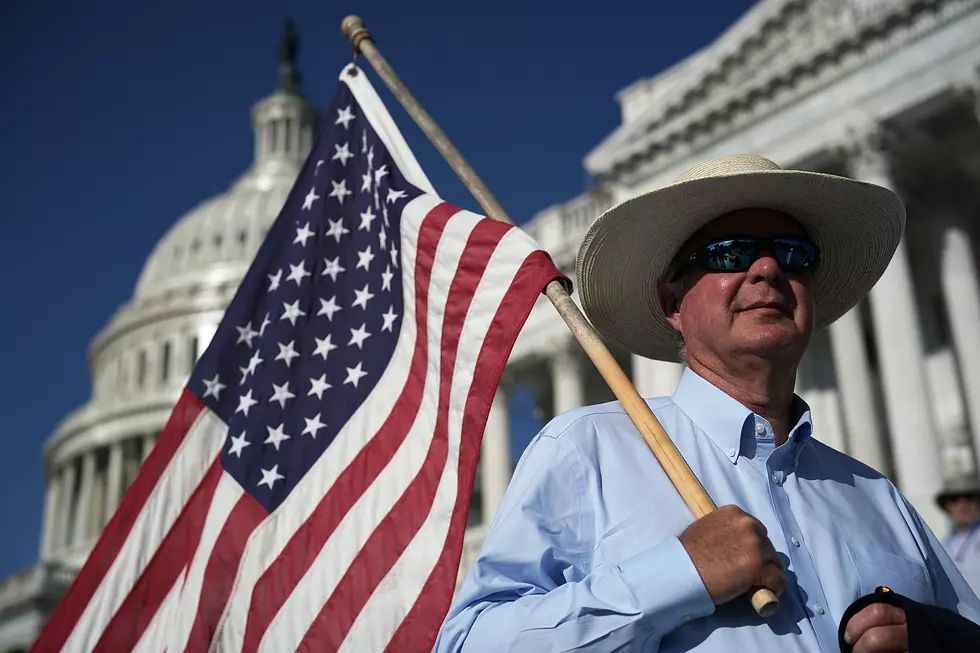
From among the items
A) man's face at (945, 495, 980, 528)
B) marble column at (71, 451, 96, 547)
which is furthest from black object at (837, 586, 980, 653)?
marble column at (71, 451, 96, 547)

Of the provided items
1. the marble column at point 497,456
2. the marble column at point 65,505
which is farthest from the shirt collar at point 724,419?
the marble column at point 65,505

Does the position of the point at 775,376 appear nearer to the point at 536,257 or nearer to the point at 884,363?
the point at 536,257

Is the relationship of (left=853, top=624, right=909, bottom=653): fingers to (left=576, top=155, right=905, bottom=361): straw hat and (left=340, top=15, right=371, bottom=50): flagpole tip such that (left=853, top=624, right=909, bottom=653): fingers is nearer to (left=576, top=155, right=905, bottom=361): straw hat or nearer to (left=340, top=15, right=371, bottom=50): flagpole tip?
(left=576, top=155, right=905, bottom=361): straw hat

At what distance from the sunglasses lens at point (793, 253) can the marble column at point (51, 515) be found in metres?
85.8

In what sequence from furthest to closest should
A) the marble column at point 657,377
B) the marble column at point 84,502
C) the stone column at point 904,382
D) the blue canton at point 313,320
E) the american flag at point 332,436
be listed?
the marble column at point 84,502 < the marble column at point 657,377 < the stone column at point 904,382 < the blue canton at point 313,320 < the american flag at point 332,436

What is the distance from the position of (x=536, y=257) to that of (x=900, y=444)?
19.0 meters

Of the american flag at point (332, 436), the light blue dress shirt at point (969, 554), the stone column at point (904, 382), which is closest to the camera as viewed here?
the american flag at point (332, 436)

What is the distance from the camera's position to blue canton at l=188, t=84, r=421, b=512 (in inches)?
238

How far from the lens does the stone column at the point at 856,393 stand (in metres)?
22.6

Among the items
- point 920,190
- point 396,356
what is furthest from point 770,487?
point 920,190

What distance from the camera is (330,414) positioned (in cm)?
608

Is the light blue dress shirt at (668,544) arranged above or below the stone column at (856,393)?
below

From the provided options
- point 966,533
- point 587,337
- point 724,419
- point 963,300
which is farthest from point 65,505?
point 724,419

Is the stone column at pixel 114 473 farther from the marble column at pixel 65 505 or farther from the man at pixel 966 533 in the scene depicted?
the man at pixel 966 533
